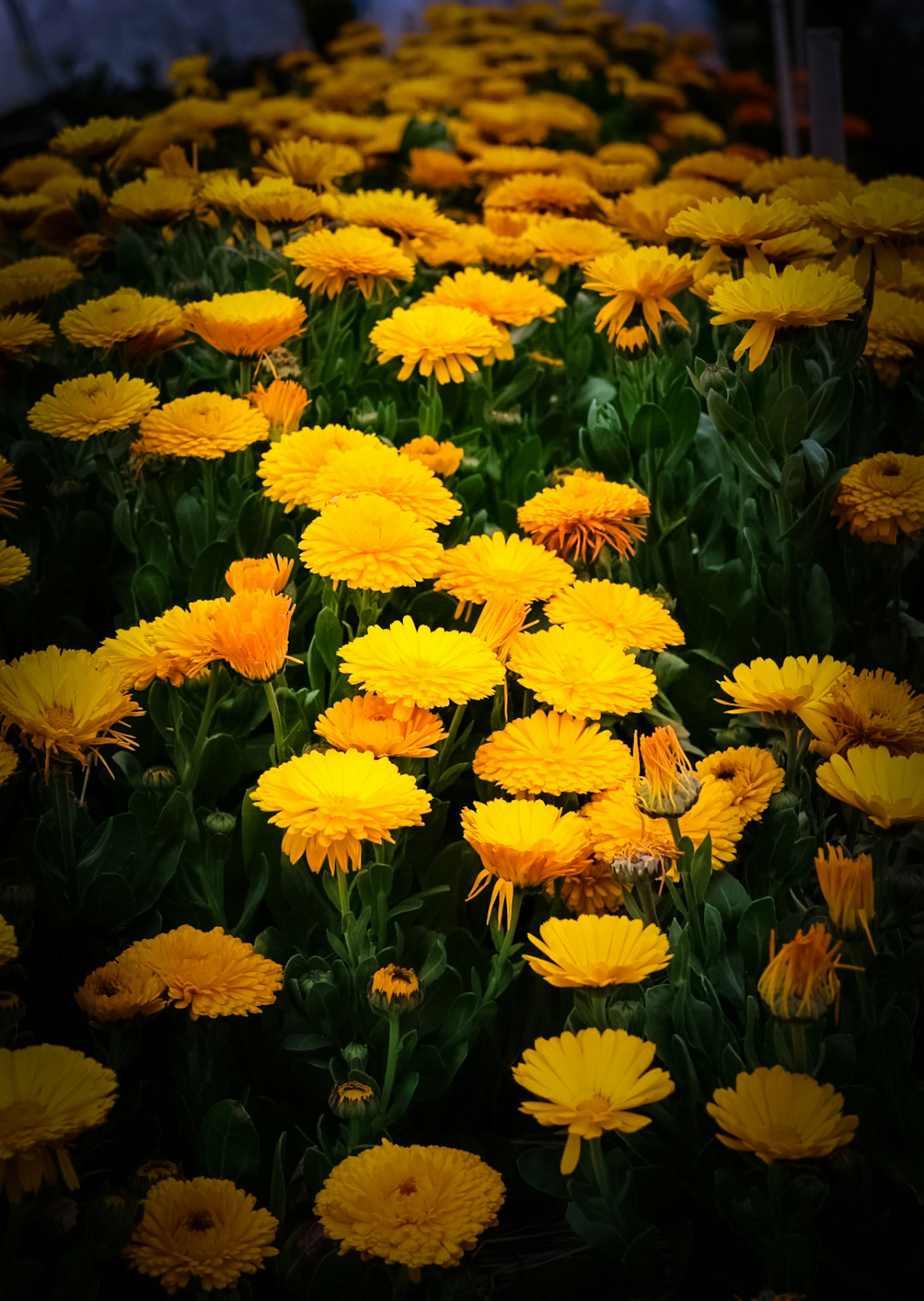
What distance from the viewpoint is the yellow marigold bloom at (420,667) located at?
1234 millimetres

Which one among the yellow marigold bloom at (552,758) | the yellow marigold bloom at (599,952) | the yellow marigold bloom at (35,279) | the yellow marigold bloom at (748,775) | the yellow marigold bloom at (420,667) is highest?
the yellow marigold bloom at (35,279)

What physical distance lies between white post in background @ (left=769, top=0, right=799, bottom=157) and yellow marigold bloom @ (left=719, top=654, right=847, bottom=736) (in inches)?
118

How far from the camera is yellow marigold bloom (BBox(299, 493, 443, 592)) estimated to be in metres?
1.35

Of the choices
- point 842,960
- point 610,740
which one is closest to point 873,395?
point 610,740

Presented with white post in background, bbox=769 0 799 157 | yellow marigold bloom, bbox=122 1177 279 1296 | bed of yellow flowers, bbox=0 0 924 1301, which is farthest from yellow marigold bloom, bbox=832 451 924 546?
white post in background, bbox=769 0 799 157

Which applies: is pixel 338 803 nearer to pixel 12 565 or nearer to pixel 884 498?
pixel 12 565

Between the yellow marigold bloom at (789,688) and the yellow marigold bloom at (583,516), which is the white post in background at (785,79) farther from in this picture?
the yellow marigold bloom at (789,688)

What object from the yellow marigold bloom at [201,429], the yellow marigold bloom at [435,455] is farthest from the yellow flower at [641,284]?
the yellow marigold bloom at [201,429]

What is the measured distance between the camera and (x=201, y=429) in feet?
5.19

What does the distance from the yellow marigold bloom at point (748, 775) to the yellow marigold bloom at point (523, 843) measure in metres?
0.21

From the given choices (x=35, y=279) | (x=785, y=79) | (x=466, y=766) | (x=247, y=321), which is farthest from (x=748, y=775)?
(x=785, y=79)

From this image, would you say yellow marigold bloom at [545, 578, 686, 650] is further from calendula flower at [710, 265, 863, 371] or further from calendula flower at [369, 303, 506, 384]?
calendula flower at [369, 303, 506, 384]

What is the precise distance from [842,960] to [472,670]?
0.46 meters

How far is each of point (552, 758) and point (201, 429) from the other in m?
0.67
